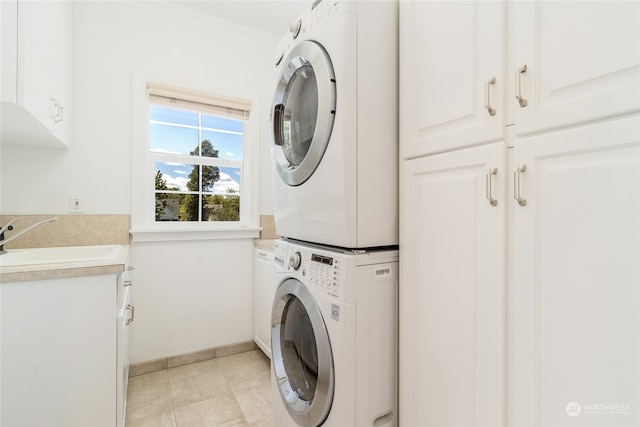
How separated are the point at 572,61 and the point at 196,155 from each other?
7.67ft

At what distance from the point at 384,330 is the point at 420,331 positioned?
13cm

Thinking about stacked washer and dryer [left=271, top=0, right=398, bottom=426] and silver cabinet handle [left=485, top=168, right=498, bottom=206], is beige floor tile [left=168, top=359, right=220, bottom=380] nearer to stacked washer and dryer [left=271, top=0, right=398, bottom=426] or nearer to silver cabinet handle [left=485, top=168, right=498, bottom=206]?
stacked washer and dryer [left=271, top=0, right=398, bottom=426]

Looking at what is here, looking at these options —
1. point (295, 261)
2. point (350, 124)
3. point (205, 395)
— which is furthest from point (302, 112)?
point (205, 395)

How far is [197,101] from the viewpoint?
2283mm

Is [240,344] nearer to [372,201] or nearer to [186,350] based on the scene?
[186,350]

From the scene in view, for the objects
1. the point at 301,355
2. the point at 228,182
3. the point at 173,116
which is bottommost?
the point at 301,355

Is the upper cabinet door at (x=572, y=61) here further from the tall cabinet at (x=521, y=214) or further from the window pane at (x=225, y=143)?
the window pane at (x=225, y=143)

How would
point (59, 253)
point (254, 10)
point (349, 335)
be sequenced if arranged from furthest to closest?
1. point (254, 10)
2. point (59, 253)
3. point (349, 335)

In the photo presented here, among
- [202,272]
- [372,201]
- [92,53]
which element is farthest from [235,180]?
[372,201]

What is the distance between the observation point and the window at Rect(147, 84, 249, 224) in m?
2.24

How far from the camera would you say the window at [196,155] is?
224cm

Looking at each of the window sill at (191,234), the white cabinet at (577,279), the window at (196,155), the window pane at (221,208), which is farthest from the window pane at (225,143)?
the white cabinet at (577,279)

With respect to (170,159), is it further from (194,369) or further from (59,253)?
(194,369)

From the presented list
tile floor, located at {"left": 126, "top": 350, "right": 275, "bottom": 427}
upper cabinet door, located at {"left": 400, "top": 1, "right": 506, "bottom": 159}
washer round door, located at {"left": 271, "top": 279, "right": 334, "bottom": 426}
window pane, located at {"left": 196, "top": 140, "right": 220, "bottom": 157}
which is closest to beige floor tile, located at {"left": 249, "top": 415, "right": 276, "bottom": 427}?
tile floor, located at {"left": 126, "top": 350, "right": 275, "bottom": 427}
